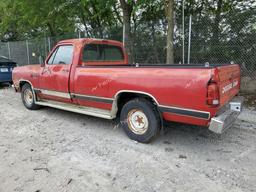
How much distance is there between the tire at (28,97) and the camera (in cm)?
669

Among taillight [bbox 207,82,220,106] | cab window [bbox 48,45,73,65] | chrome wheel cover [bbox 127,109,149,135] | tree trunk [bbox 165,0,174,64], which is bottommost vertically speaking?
chrome wheel cover [bbox 127,109,149,135]

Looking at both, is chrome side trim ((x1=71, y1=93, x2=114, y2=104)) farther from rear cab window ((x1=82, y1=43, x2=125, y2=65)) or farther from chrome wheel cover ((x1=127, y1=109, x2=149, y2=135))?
rear cab window ((x1=82, y1=43, x2=125, y2=65))

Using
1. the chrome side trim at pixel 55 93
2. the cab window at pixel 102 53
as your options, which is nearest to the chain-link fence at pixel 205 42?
the chrome side trim at pixel 55 93

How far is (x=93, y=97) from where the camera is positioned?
488 cm

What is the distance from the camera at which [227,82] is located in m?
3.96

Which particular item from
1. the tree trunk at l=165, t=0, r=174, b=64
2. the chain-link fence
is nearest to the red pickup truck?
the chain-link fence

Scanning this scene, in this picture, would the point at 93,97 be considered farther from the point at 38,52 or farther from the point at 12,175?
the point at 38,52

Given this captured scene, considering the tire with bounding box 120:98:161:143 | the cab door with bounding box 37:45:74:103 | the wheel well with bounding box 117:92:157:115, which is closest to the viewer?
the tire with bounding box 120:98:161:143

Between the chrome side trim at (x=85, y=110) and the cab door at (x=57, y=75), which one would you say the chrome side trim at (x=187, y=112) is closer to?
the chrome side trim at (x=85, y=110)

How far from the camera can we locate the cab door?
5395 mm

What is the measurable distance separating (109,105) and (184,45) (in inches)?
185

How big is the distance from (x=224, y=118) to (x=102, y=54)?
11.0 ft

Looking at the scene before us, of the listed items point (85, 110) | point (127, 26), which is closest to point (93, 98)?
point (85, 110)

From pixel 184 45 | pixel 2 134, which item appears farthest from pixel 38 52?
pixel 2 134
